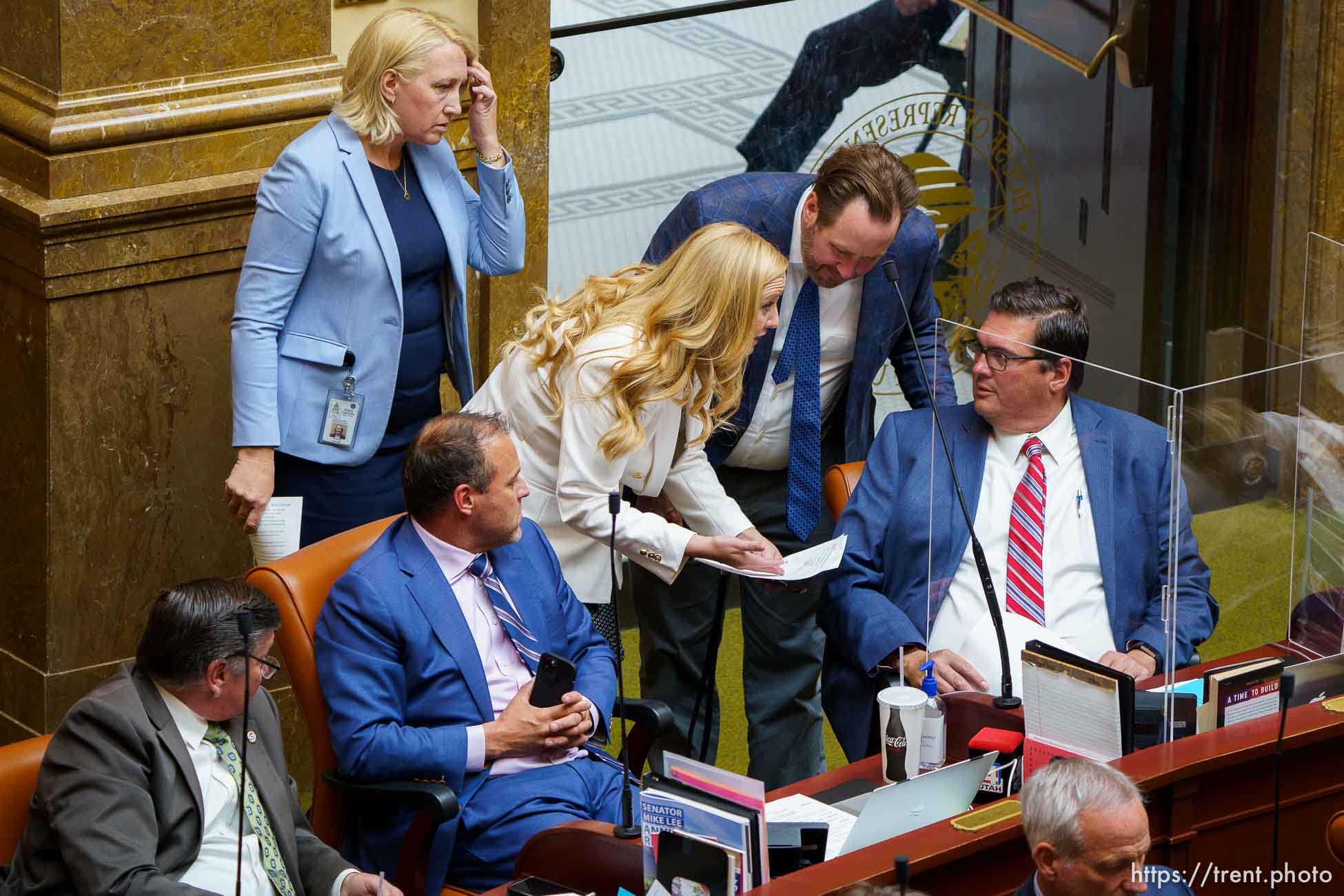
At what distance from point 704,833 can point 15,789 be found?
1.06 metres

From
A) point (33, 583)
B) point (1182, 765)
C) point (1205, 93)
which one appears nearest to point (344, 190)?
point (33, 583)

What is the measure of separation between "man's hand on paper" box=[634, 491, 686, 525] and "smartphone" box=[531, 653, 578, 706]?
32.4 inches

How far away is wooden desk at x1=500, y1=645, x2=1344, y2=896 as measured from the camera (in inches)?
120

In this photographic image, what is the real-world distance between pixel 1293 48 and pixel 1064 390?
10.3ft

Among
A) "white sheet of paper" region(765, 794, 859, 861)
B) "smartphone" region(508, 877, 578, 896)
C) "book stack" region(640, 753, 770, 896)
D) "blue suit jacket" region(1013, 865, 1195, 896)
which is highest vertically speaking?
"book stack" region(640, 753, 770, 896)

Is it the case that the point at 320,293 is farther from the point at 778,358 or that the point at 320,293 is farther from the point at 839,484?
the point at 839,484

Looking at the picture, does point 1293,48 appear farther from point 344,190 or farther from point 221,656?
point 221,656

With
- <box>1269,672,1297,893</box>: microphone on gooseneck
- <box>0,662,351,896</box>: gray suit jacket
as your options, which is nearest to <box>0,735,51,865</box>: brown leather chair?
<box>0,662,351,896</box>: gray suit jacket

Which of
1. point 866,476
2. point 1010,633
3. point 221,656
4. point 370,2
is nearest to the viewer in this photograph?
point 221,656

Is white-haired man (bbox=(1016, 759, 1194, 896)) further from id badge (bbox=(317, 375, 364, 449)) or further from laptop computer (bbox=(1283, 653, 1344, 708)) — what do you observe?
id badge (bbox=(317, 375, 364, 449))

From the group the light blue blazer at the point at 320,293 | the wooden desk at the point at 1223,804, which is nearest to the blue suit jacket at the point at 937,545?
the wooden desk at the point at 1223,804

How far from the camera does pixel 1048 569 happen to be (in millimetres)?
3984

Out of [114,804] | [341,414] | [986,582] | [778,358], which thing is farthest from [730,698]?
[114,804]

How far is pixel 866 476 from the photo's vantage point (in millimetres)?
4176
